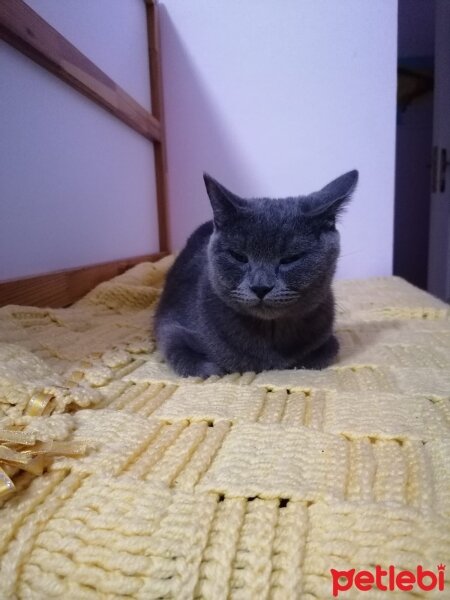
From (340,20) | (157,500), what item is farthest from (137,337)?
(340,20)

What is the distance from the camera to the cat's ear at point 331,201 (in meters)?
0.74

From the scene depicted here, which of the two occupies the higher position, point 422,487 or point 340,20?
point 340,20

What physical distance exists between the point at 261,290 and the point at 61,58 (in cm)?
97

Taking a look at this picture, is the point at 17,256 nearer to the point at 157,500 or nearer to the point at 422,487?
the point at 157,500

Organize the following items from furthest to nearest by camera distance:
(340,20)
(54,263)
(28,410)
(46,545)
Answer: (340,20) < (54,263) < (28,410) < (46,545)

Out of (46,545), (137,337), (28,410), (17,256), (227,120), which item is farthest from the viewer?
(227,120)

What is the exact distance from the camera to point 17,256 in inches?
43.4

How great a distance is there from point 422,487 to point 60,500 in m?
0.32

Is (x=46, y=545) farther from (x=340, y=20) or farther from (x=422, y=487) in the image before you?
(x=340, y=20)

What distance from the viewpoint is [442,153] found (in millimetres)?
2480

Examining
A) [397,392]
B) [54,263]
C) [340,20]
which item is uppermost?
[340,20]

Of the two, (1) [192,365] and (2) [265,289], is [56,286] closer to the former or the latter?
(1) [192,365]

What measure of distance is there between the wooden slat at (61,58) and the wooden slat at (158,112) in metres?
0.29

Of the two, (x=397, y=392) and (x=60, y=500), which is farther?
(x=397, y=392)
